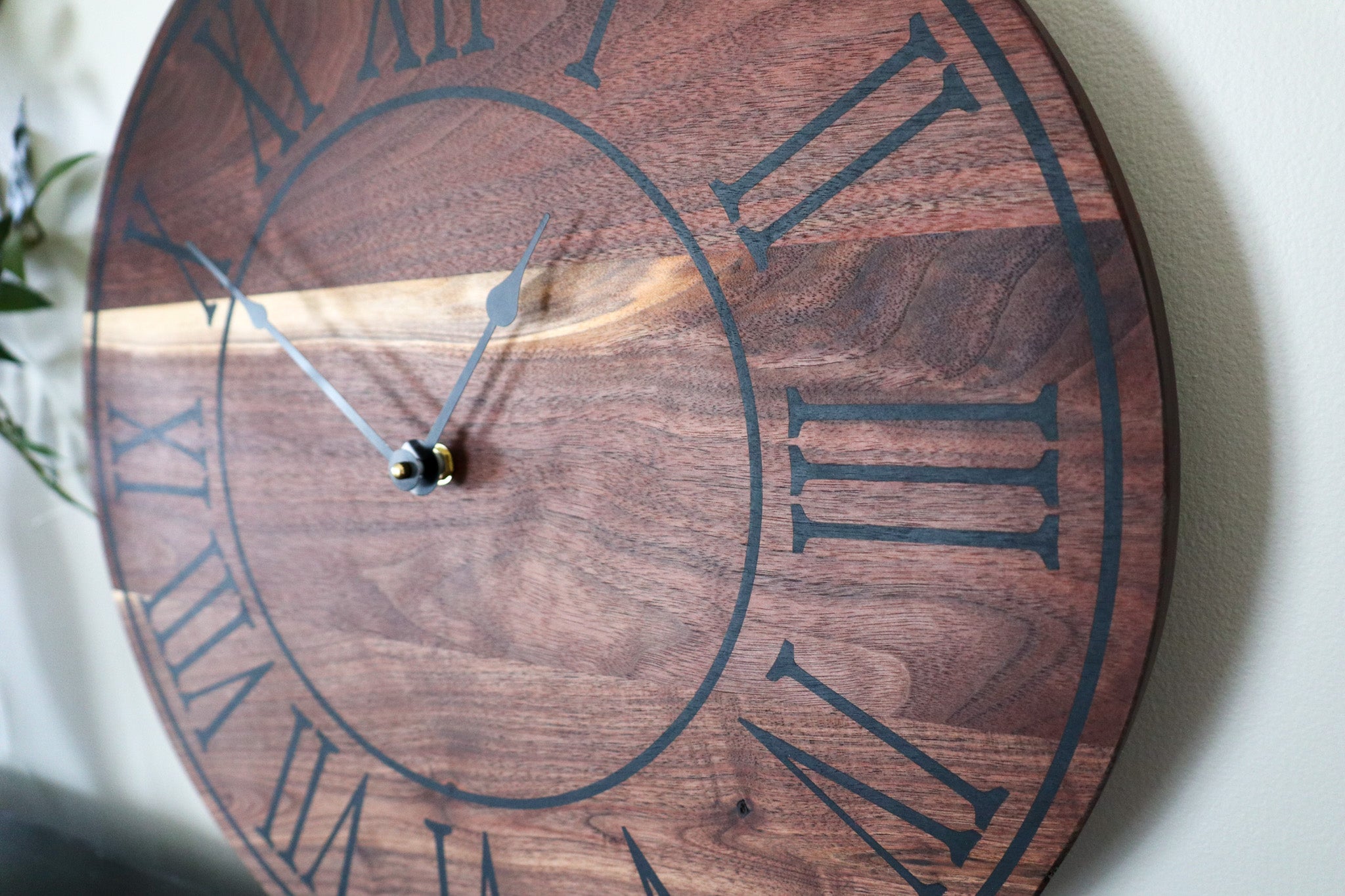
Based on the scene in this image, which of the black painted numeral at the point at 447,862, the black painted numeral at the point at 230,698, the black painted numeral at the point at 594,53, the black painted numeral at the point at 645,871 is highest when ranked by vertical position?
the black painted numeral at the point at 594,53

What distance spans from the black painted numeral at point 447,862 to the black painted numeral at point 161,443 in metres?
0.36

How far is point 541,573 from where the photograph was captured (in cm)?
63

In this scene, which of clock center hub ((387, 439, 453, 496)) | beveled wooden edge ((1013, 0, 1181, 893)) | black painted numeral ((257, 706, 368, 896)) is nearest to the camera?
beveled wooden edge ((1013, 0, 1181, 893))

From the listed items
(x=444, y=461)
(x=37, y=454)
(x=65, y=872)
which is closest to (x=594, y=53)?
(x=444, y=461)

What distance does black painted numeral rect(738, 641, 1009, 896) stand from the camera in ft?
1.64

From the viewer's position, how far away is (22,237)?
103cm

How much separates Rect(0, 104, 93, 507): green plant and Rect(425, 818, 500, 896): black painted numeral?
0.60m

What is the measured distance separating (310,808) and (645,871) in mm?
344

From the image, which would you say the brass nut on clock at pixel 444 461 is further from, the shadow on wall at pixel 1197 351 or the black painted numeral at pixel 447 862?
the shadow on wall at pixel 1197 351

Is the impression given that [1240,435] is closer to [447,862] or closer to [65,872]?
[447,862]

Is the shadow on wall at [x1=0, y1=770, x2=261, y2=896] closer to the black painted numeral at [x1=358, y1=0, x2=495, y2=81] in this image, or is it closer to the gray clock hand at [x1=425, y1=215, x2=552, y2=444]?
the gray clock hand at [x1=425, y1=215, x2=552, y2=444]

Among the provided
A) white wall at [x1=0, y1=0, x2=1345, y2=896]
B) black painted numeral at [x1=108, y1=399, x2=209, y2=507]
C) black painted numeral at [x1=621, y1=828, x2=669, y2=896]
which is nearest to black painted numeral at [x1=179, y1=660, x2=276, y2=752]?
black painted numeral at [x1=108, y1=399, x2=209, y2=507]

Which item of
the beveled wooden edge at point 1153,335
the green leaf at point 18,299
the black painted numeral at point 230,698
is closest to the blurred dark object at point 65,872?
the black painted numeral at point 230,698

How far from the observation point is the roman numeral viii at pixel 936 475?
47 centimetres
